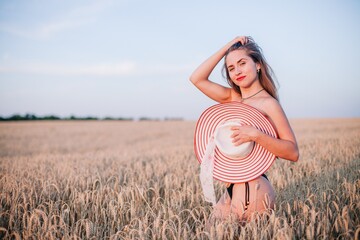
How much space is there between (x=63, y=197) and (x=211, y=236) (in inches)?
79.8

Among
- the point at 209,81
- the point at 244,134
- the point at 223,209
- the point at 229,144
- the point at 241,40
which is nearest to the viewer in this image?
the point at 244,134

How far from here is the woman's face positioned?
2.32m

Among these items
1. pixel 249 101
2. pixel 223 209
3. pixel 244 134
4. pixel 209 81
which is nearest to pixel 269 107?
pixel 249 101

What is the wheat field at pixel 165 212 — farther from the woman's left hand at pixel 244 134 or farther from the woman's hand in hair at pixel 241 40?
the woman's hand in hair at pixel 241 40

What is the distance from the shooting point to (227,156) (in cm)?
221

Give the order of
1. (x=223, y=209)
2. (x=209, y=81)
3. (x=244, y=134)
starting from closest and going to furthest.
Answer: (x=244, y=134), (x=223, y=209), (x=209, y=81)

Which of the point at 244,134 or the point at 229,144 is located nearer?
the point at 244,134

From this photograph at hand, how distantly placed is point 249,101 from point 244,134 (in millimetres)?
462

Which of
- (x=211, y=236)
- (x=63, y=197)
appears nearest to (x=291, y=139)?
(x=211, y=236)

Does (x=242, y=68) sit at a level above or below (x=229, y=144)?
above

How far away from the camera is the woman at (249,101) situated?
2.06 meters

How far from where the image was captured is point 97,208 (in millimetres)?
2672

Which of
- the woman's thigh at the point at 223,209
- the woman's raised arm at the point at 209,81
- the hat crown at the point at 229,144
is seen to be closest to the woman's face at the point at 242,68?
the woman's raised arm at the point at 209,81

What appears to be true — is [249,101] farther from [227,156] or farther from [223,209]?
[223,209]
